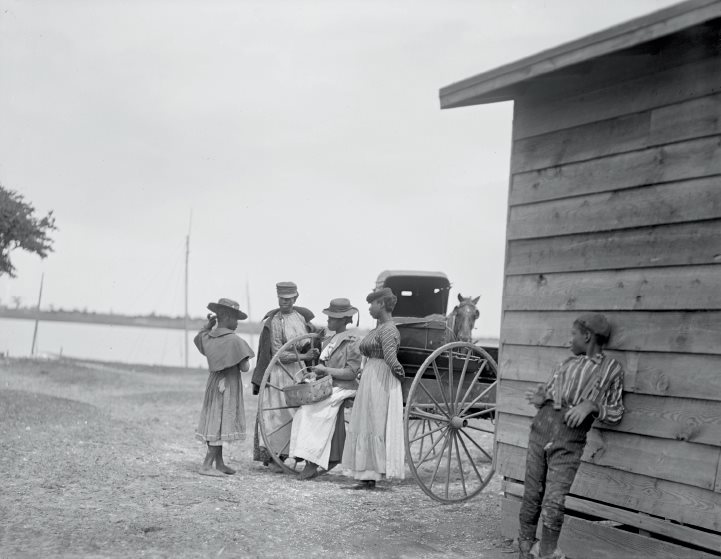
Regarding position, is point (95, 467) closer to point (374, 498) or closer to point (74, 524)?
point (74, 524)

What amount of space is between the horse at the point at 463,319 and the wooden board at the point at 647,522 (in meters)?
3.81

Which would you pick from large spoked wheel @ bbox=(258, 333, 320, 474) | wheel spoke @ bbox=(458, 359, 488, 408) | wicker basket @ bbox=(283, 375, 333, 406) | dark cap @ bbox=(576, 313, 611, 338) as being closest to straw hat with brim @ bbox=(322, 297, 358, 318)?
large spoked wheel @ bbox=(258, 333, 320, 474)

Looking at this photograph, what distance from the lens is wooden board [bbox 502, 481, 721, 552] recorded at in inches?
163

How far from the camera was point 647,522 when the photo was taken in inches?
177

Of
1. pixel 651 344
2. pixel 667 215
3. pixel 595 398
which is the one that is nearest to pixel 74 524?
pixel 595 398

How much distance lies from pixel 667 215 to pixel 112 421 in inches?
400

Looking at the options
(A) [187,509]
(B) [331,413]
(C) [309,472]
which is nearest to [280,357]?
(B) [331,413]

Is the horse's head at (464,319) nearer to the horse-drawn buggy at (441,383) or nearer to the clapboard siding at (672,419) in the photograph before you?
the horse-drawn buggy at (441,383)

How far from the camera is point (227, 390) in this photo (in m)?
7.92

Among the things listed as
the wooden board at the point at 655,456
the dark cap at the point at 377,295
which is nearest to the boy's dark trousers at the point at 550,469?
the wooden board at the point at 655,456

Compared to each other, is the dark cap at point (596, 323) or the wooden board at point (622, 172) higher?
the wooden board at point (622, 172)

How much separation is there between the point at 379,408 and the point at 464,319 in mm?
2025

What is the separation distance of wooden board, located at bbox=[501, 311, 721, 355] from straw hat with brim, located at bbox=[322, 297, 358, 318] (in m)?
2.97

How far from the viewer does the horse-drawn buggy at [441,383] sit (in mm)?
7230
